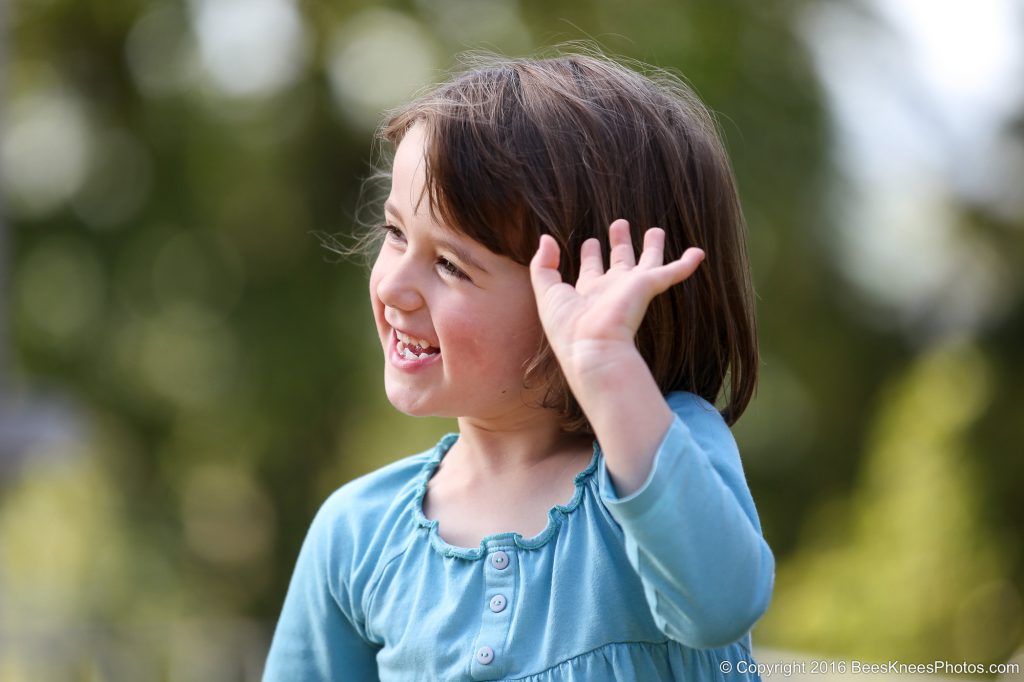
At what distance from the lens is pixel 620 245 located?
141 cm

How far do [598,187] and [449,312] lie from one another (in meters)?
0.26

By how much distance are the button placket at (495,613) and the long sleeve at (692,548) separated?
0.81 feet

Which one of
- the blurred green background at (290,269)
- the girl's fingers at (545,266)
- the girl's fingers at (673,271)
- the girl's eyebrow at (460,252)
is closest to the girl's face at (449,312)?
the girl's eyebrow at (460,252)

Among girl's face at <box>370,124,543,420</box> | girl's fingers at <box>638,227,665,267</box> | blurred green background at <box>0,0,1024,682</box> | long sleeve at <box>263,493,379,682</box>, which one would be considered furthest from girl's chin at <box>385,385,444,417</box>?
blurred green background at <box>0,0,1024,682</box>

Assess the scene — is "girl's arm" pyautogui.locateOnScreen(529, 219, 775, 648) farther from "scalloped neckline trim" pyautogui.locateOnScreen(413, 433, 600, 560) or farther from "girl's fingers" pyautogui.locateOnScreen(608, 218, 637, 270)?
"scalloped neckline trim" pyautogui.locateOnScreen(413, 433, 600, 560)

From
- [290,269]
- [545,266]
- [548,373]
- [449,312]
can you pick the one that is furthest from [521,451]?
[290,269]

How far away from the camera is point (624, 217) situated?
1.56 m

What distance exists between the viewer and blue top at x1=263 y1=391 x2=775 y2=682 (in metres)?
1.30

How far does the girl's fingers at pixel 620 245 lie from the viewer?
1398mm

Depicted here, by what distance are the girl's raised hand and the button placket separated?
34 cm

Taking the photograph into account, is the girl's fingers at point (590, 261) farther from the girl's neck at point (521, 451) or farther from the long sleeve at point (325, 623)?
the long sleeve at point (325, 623)

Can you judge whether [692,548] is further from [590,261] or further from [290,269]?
[290,269]

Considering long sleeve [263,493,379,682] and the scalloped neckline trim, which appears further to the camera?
long sleeve [263,493,379,682]

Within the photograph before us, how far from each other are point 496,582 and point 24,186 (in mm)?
9290
